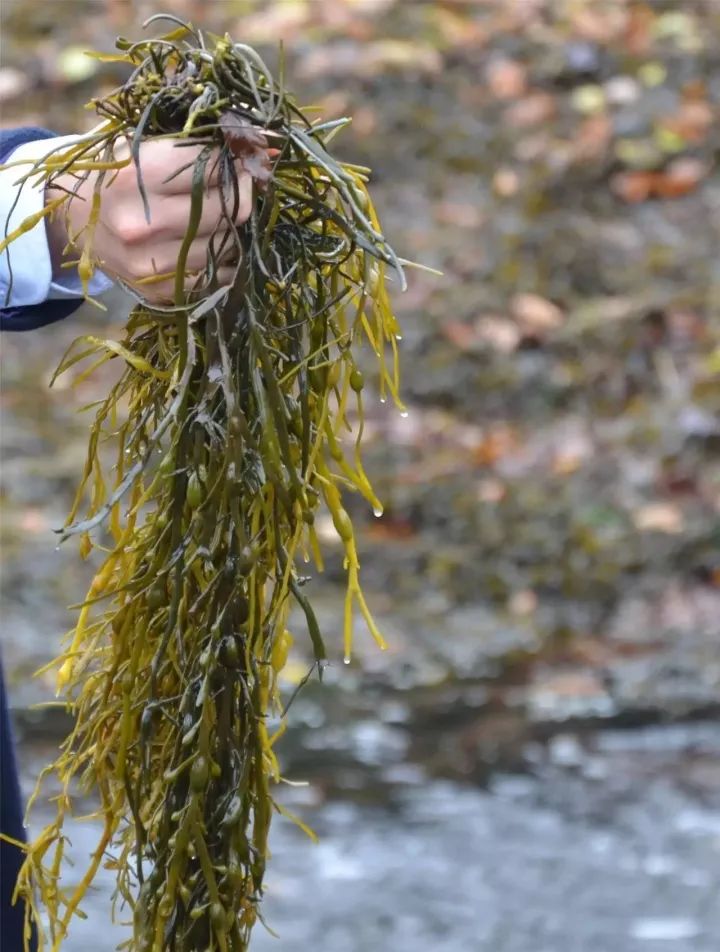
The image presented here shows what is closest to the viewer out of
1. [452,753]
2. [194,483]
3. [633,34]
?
[194,483]

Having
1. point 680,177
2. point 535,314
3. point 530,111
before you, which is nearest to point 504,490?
point 535,314

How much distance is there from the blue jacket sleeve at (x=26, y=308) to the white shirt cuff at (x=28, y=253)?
1cm

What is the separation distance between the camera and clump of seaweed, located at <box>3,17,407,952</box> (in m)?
1.06

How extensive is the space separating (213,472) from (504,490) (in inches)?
116

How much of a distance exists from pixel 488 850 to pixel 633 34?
3.93 metres

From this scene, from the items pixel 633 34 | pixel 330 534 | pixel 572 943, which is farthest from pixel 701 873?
pixel 633 34

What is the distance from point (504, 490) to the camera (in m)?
3.99

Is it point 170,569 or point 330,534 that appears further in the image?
point 330,534

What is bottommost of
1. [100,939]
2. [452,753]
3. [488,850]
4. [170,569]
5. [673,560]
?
[170,569]

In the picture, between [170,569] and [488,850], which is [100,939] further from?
[170,569]

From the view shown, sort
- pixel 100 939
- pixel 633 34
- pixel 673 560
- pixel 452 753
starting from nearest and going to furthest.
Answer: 1. pixel 100 939
2. pixel 452 753
3. pixel 673 560
4. pixel 633 34

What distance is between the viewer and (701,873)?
2.68 metres

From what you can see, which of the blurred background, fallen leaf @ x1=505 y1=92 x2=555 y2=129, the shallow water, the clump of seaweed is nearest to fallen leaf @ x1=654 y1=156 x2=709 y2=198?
the blurred background

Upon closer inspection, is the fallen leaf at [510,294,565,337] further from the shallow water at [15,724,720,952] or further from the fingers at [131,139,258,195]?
the fingers at [131,139,258,195]
